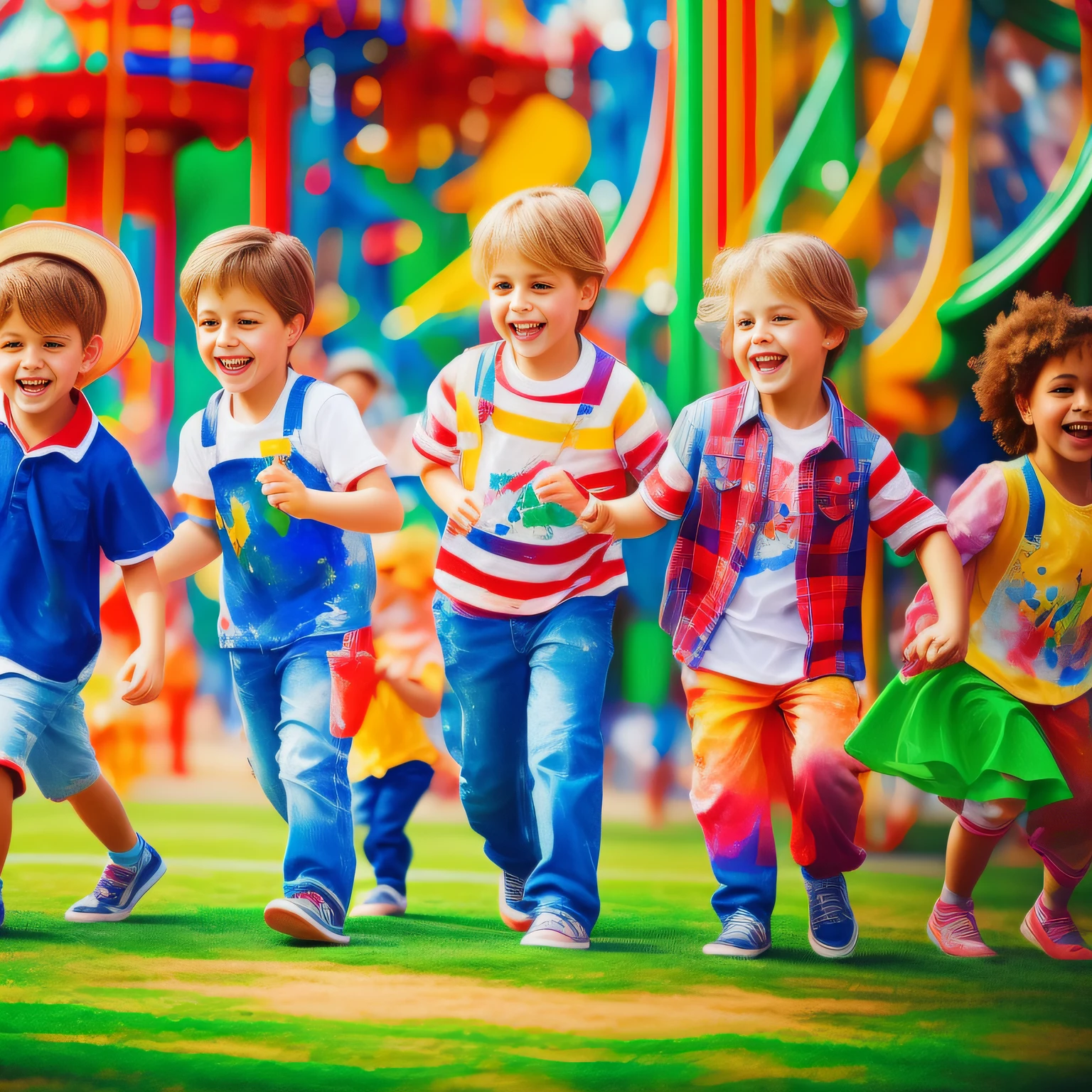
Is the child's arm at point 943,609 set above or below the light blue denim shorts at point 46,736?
above

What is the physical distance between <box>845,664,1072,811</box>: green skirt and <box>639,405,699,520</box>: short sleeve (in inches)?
21.1

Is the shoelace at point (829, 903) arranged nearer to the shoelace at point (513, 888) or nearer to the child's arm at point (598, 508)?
the shoelace at point (513, 888)

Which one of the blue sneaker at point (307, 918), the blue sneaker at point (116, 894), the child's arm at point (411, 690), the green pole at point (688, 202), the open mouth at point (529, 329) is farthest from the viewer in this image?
the green pole at point (688, 202)

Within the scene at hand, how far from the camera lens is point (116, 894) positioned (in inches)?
106

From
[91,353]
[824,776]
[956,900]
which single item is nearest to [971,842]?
[956,900]

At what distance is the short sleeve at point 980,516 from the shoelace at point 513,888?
114cm

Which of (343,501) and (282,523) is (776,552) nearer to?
(343,501)

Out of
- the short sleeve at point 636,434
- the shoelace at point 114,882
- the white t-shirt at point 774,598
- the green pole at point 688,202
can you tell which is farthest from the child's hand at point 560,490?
the green pole at point 688,202

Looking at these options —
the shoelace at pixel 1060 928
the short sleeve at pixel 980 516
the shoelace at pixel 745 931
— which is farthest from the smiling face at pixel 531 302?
the shoelace at pixel 1060 928

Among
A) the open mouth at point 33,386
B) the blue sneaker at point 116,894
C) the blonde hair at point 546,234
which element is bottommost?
the blue sneaker at point 116,894

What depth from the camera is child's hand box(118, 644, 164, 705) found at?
2.38 meters

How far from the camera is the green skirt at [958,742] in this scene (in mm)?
2373

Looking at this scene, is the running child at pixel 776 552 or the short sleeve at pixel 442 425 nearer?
the running child at pixel 776 552

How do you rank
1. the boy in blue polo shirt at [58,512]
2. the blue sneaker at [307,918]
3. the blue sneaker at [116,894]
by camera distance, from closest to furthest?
the blue sneaker at [307,918], the boy in blue polo shirt at [58,512], the blue sneaker at [116,894]
